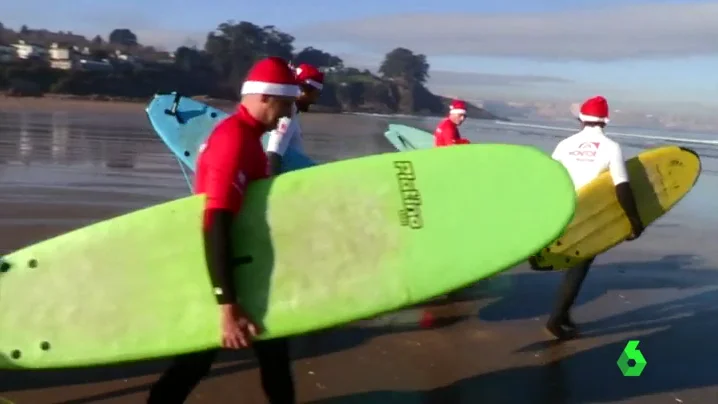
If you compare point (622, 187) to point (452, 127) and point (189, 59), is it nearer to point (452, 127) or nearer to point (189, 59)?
point (452, 127)

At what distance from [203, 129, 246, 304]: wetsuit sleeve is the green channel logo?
259 centimetres

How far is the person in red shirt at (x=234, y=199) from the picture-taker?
9.39 ft

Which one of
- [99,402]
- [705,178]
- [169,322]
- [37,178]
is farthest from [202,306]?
[705,178]

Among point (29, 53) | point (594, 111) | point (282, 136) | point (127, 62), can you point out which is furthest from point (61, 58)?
point (594, 111)

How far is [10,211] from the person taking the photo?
8039 millimetres

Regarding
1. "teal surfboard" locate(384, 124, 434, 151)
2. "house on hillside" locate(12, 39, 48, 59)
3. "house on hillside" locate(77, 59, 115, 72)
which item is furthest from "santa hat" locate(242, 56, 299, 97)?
"house on hillside" locate(12, 39, 48, 59)

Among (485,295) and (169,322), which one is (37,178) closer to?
(485,295)

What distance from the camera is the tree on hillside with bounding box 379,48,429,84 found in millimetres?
95238

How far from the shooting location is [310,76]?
5.02m

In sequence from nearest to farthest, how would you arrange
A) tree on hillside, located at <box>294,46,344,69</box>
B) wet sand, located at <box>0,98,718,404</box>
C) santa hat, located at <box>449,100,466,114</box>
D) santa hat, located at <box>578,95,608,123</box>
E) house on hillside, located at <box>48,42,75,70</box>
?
wet sand, located at <box>0,98,718,404</box> < santa hat, located at <box>578,95,608,123</box> < santa hat, located at <box>449,100,466,114</box> < house on hillside, located at <box>48,42,75,70</box> < tree on hillside, located at <box>294,46,344,69</box>

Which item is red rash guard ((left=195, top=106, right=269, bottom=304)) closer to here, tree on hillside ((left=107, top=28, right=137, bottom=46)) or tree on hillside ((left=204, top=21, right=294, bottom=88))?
tree on hillside ((left=204, top=21, right=294, bottom=88))

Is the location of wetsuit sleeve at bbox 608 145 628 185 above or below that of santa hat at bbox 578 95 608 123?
below

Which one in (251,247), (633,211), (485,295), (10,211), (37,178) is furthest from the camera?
(37,178)

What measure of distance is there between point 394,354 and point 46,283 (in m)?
2.01
